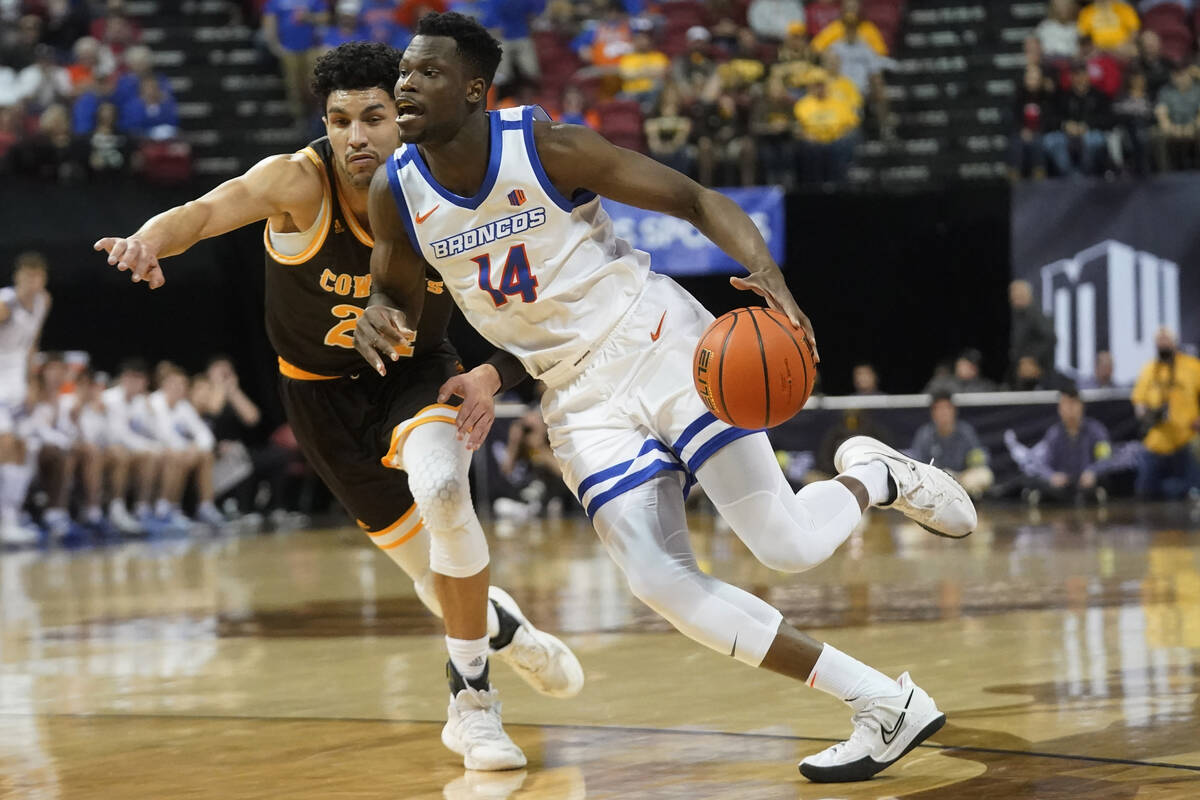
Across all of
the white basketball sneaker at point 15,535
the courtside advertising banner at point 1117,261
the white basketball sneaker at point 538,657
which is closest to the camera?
the white basketball sneaker at point 538,657

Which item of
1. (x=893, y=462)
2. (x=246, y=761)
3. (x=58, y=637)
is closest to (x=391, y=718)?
(x=246, y=761)

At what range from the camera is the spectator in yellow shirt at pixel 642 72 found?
16547 mm

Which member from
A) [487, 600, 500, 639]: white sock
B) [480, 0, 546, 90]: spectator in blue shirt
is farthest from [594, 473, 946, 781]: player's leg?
[480, 0, 546, 90]: spectator in blue shirt

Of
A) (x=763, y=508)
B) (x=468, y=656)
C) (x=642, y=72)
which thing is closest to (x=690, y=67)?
(x=642, y=72)

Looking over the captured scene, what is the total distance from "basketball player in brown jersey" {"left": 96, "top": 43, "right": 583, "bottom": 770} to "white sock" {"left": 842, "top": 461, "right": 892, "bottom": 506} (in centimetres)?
106

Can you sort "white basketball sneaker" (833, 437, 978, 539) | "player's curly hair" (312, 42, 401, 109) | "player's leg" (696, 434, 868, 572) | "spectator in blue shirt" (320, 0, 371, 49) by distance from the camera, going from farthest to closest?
"spectator in blue shirt" (320, 0, 371, 49), "player's curly hair" (312, 42, 401, 109), "white basketball sneaker" (833, 437, 978, 539), "player's leg" (696, 434, 868, 572)

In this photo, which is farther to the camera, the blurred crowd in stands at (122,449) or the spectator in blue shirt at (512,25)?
the spectator in blue shirt at (512,25)

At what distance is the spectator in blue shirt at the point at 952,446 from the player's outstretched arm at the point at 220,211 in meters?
9.58

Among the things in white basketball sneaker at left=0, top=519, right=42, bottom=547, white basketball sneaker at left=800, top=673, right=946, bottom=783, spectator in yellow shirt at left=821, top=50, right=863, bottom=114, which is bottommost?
white basketball sneaker at left=0, top=519, right=42, bottom=547

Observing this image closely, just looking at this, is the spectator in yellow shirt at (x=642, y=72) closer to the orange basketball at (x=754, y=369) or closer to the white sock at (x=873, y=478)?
the white sock at (x=873, y=478)

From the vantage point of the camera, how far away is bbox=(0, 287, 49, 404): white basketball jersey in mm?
12938

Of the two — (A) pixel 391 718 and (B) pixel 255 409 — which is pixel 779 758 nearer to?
(A) pixel 391 718

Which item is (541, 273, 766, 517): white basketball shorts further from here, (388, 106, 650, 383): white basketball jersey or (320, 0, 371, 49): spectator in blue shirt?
(320, 0, 371, 49): spectator in blue shirt

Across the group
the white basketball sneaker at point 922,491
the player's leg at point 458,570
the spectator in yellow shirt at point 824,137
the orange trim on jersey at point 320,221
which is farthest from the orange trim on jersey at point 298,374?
the spectator in yellow shirt at point 824,137
